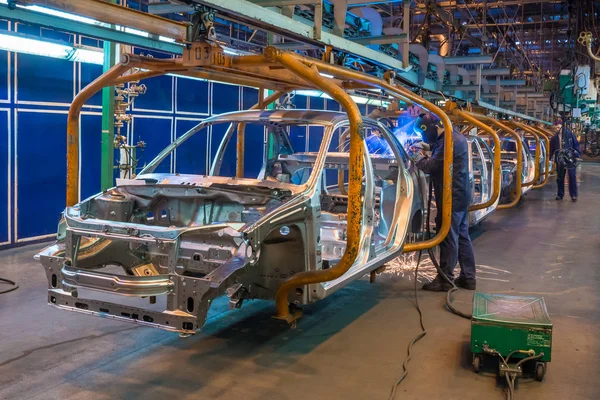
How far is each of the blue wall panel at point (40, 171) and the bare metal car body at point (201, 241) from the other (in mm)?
2782

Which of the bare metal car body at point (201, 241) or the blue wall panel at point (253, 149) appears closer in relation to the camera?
the bare metal car body at point (201, 241)

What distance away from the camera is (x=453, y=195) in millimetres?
6414

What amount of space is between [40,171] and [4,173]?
55 centimetres

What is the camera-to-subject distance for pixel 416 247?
594cm

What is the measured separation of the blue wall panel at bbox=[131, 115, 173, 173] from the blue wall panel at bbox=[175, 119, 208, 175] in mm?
240

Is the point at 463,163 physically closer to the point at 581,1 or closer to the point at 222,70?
the point at 222,70

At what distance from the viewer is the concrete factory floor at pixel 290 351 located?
3.88 m

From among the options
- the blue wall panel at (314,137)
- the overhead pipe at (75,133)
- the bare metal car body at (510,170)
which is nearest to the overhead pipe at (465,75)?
the bare metal car body at (510,170)

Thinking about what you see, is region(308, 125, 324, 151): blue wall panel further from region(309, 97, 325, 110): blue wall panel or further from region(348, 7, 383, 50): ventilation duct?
region(348, 7, 383, 50): ventilation duct

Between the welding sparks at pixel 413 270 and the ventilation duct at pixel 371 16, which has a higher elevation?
the ventilation duct at pixel 371 16

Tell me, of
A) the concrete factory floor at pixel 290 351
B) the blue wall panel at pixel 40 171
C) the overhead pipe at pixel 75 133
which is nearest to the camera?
the concrete factory floor at pixel 290 351

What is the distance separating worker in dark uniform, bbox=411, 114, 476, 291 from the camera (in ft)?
21.0

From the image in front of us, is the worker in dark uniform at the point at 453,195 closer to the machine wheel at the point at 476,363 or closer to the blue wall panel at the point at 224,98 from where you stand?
the machine wheel at the point at 476,363

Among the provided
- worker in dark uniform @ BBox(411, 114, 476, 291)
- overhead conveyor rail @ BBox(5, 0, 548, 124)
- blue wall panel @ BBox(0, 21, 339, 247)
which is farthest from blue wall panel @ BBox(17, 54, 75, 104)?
worker in dark uniform @ BBox(411, 114, 476, 291)
